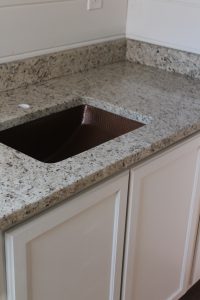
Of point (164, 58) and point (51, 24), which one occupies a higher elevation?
point (51, 24)

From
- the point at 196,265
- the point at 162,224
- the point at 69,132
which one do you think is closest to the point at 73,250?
the point at 162,224

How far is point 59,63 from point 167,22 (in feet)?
1.67

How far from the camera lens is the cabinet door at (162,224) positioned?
1.43 meters

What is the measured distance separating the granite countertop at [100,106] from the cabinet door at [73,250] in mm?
50

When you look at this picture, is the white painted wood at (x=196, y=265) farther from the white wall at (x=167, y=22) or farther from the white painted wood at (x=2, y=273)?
the white painted wood at (x=2, y=273)

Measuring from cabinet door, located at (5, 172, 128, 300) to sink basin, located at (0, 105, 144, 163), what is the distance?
363mm

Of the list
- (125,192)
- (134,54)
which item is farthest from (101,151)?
(134,54)

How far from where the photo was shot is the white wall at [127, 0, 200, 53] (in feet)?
6.29

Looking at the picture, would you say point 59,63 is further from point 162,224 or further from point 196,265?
point 196,265

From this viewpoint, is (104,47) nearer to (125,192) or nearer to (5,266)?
(125,192)

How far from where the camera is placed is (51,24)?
1.77 m

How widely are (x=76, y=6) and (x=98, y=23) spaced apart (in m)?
0.16

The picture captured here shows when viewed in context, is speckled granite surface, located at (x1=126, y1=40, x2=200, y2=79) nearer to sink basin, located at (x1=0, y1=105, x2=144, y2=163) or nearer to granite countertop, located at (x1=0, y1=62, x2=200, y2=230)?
granite countertop, located at (x1=0, y1=62, x2=200, y2=230)

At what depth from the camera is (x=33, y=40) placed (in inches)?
67.9
